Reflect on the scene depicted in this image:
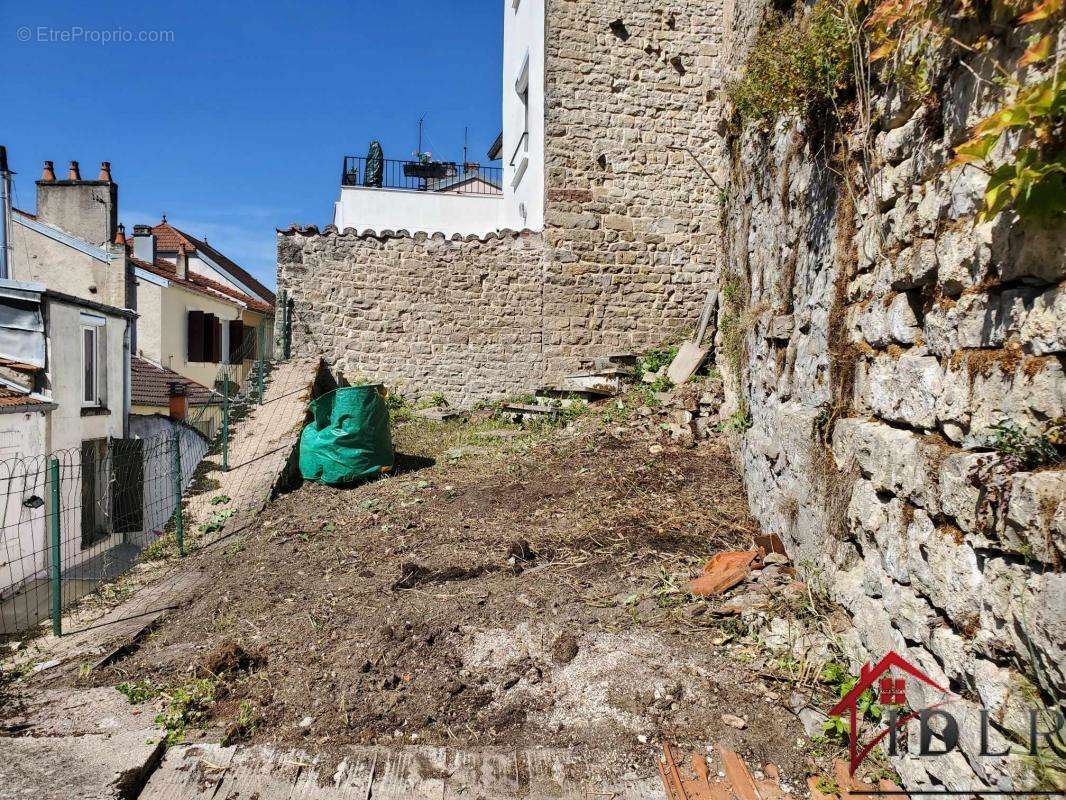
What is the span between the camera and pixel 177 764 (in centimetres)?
332

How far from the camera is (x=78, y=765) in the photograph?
3.28m

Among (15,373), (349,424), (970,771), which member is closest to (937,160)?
(970,771)

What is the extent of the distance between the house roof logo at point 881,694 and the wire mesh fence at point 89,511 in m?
5.20

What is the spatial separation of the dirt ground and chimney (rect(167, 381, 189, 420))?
344 inches

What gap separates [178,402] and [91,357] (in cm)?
485

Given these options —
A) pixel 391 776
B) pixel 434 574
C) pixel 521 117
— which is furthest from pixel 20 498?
pixel 521 117

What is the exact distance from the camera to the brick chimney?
16.8m

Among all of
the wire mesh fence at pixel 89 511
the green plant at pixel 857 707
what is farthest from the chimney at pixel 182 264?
the green plant at pixel 857 707

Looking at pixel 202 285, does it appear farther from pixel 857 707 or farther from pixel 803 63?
pixel 857 707

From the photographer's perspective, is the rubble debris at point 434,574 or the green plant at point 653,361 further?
the green plant at point 653,361

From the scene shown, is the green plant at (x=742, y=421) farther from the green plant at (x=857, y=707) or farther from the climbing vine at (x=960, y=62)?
the green plant at (x=857, y=707)

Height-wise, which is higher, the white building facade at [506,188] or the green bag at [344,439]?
the white building facade at [506,188]

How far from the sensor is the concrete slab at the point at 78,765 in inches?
121

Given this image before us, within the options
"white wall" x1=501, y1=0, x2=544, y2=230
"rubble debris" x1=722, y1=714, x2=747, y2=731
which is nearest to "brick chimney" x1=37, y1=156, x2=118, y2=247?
"white wall" x1=501, y1=0, x2=544, y2=230
